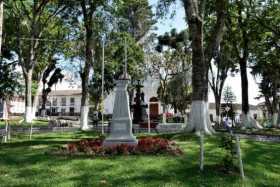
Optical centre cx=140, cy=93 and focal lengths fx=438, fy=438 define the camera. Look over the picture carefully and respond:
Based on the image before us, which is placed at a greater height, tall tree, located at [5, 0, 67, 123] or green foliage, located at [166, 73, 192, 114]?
tall tree, located at [5, 0, 67, 123]

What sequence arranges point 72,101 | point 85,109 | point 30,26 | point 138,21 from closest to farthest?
point 85,109
point 30,26
point 138,21
point 72,101

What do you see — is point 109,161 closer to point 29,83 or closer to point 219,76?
point 29,83

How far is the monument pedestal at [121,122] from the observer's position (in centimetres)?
1417

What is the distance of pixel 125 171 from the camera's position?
10359 millimetres

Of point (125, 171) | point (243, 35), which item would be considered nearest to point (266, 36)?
point (243, 35)

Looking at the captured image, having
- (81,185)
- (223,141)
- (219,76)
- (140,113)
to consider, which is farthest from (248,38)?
(81,185)

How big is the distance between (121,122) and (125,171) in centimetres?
424

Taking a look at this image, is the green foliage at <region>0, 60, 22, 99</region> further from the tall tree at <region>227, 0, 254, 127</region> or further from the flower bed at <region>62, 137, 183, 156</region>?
the flower bed at <region>62, 137, 183, 156</region>

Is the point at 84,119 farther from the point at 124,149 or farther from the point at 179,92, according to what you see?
the point at 179,92

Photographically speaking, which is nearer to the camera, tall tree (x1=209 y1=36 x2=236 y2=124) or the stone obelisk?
the stone obelisk

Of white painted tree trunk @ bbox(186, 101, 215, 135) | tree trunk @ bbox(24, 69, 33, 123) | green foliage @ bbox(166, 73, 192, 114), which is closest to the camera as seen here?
white painted tree trunk @ bbox(186, 101, 215, 135)

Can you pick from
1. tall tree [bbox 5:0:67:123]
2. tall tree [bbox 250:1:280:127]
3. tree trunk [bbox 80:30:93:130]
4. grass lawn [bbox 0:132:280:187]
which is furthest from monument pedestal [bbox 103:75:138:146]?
tall tree [bbox 5:0:67:123]

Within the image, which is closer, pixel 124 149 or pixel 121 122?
pixel 124 149

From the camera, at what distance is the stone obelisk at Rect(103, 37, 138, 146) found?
1417 centimetres
